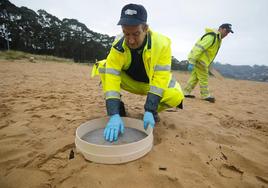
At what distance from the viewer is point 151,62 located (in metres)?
2.16

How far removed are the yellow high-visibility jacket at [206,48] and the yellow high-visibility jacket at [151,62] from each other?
239 centimetres

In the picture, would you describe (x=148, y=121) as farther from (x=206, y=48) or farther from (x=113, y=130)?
(x=206, y=48)

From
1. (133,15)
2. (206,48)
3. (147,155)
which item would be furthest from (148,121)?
(206,48)

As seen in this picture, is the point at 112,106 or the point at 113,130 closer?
the point at 113,130

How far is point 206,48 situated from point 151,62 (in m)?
2.82

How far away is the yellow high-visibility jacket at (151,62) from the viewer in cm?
216

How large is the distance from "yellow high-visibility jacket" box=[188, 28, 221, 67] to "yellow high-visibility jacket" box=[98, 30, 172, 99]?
7.85 ft

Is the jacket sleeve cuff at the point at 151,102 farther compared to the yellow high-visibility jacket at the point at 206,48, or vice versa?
the yellow high-visibility jacket at the point at 206,48

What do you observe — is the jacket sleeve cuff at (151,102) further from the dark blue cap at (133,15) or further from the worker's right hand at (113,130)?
Result: the dark blue cap at (133,15)

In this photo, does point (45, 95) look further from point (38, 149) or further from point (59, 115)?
point (38, 149)

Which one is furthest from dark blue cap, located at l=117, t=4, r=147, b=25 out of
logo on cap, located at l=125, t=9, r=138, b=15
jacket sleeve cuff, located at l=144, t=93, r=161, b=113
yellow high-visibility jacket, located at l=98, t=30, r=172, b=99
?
jacket sleeve cuff, located at l=144, t=93, r=161, b=113

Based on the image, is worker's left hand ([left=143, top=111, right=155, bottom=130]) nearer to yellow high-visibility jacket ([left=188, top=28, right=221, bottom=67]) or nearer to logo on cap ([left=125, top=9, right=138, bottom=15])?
logo on cap ([left=125, top=9, right=138, bottom=15])

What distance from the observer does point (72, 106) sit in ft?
10.5

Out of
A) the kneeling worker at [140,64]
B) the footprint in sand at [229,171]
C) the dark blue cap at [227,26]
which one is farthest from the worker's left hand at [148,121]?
the dark blue cap at [227,26]
